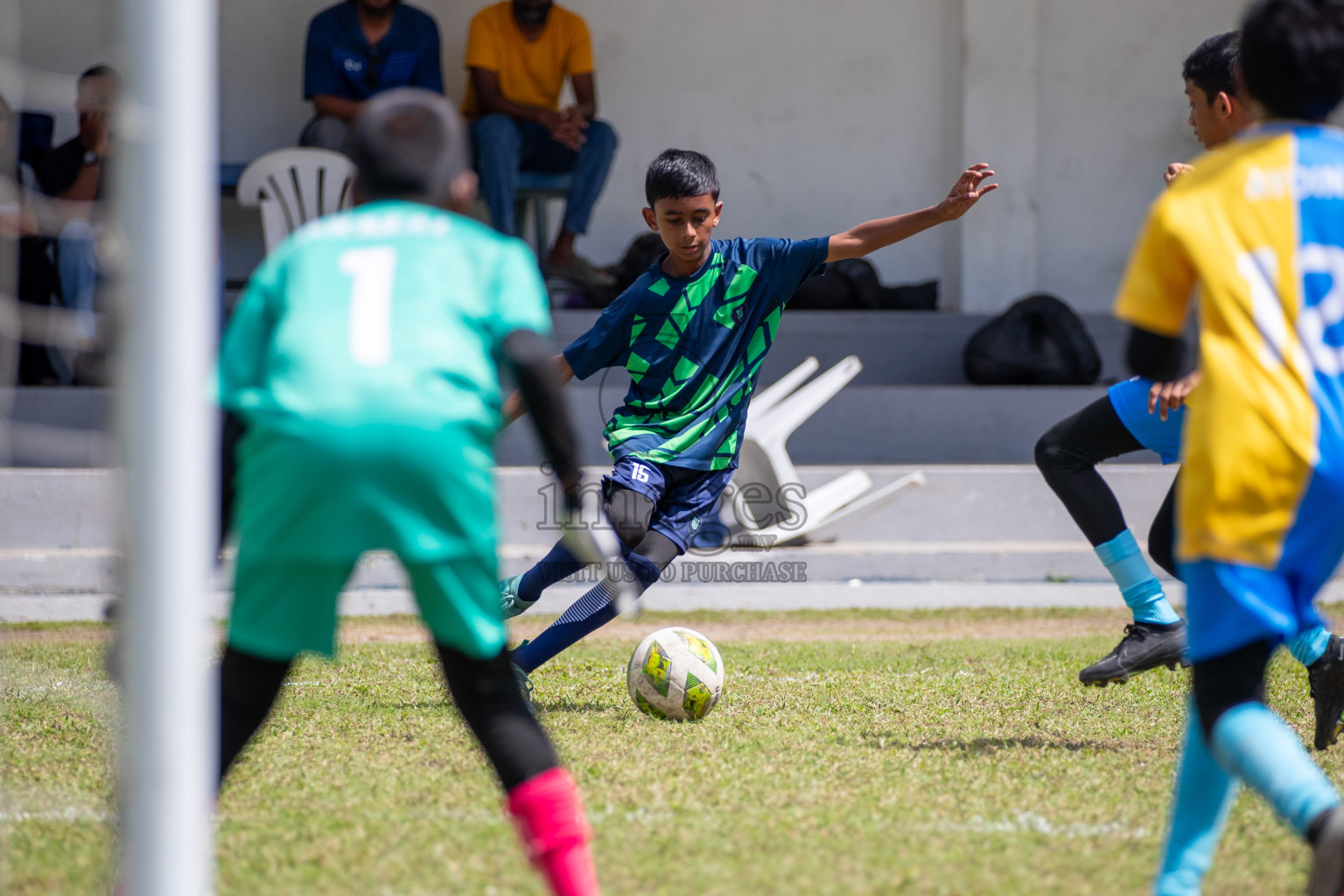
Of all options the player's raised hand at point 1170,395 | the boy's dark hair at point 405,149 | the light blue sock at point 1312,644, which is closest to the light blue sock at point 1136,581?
the light blue sock at point 1312,644

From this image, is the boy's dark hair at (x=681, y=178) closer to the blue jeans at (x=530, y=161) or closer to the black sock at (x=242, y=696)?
the black sock at (x=242, y=696)

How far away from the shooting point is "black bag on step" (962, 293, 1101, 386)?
948 centimetres

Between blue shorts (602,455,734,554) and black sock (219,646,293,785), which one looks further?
blue shorts (602,455,734,554)

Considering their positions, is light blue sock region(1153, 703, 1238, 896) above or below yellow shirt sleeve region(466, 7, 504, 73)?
below

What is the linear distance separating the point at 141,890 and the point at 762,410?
6666 mm

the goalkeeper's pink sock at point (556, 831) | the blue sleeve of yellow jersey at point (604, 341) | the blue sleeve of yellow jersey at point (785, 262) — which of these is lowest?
the goalkeeper's pink sock at point (556, 831)

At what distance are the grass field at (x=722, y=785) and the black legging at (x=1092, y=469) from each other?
0.60 metres

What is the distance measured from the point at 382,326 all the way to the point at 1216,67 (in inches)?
106

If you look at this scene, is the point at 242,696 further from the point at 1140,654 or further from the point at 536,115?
the point at 536,115

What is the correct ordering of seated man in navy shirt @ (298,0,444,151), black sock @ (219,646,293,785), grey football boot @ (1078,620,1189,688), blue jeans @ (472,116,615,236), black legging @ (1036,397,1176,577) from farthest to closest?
seated man in navy shirt @ (298,0,444,151) → blue jeans @ (472,116,615,236) → black legging @ (1036,397,1176,577) → grey football boot @ (1078,620,1189,688) → black sock @ (219,646,293,785)

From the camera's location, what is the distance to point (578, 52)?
9844 mm

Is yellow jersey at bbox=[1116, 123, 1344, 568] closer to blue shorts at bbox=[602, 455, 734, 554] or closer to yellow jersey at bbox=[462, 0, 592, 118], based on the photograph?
blue shorts at bbox=[602, 455, 734, 554]

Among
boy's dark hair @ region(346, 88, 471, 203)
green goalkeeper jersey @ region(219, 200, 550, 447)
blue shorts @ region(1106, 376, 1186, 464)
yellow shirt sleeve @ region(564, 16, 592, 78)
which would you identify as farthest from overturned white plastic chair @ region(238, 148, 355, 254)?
green goalkeeper jersey @ region(219, 200, 550, 447)

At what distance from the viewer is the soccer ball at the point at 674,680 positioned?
4.18m
